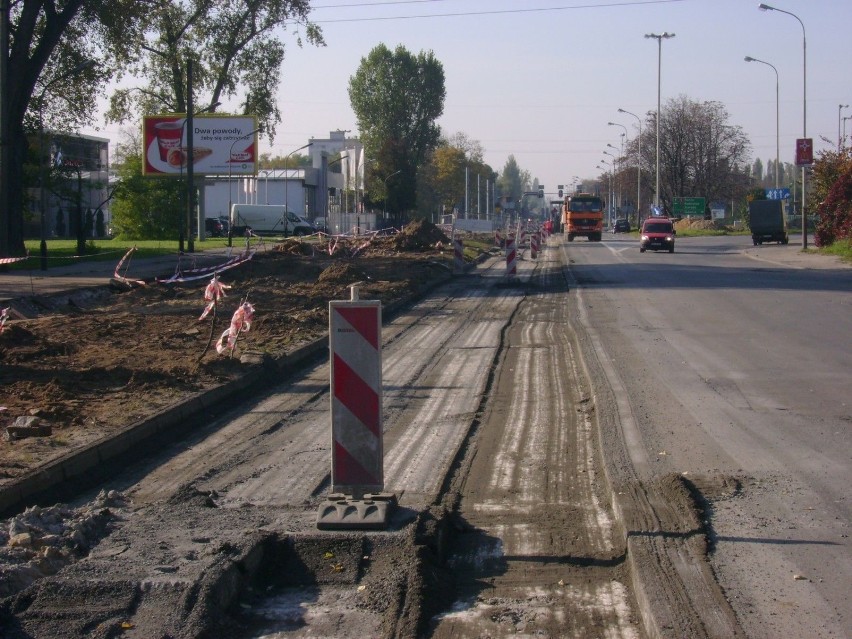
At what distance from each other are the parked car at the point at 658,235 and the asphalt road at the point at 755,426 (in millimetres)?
27763

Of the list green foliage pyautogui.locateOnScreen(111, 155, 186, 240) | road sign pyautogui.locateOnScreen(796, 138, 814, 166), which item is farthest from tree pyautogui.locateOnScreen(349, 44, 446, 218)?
road sign pyautogui.locateOnScreen(796, 138, 814, 166)

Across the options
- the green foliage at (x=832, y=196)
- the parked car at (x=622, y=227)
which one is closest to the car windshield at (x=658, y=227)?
the green foliage at (x=832, y=196)

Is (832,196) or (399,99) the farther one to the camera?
(399,99)

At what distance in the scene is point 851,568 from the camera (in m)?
5.21

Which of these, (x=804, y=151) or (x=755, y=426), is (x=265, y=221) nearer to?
(x=804, y=151)

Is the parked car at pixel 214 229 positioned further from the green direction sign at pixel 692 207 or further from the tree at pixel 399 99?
the green direction sign at pixel 692 207

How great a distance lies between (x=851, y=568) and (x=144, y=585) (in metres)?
3.68

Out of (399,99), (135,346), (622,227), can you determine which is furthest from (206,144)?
(622,227)

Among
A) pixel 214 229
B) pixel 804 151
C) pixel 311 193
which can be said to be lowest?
pixel 214 229

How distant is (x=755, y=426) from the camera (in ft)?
29.2

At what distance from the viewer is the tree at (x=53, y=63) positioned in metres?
32.5

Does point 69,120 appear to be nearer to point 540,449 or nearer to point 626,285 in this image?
point 626,285

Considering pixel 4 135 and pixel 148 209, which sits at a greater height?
pixel 4 135

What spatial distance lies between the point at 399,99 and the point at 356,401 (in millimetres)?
93760
